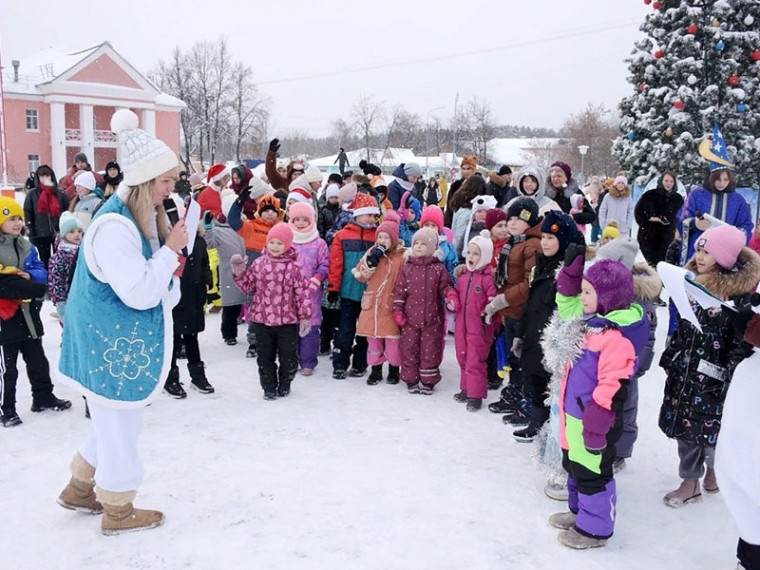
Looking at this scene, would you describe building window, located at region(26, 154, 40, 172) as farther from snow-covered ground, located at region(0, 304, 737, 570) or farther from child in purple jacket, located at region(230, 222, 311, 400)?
child in purple jacket, located at region(230, 222, 311, 400)

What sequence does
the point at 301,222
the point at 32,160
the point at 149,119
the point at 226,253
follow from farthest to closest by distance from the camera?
the point at 149,119 → the point at 32,160 → the point at 226,253 → the point at 301,222

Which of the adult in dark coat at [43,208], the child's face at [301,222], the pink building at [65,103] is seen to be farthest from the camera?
the pink building at [65,103]

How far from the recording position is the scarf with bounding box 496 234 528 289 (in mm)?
5406

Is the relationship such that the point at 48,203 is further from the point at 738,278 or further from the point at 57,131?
the point at 57,131

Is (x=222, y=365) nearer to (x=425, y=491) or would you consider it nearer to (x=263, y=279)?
(x=263, y=279)

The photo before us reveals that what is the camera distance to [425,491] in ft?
13.5

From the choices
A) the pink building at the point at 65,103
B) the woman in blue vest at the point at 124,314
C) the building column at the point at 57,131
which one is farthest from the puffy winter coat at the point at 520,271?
the building column at the point at 57,131

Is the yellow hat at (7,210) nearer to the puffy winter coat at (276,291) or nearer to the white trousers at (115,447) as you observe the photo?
the puffy winter coat at (276,291)

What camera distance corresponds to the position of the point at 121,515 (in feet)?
11.7

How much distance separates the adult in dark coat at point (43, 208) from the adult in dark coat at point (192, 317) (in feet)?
18.4

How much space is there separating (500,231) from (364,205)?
1.51 meters

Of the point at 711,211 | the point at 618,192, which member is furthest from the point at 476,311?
the point at 618,192

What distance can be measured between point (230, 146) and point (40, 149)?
2075 cm

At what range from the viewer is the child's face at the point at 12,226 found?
194 inches
